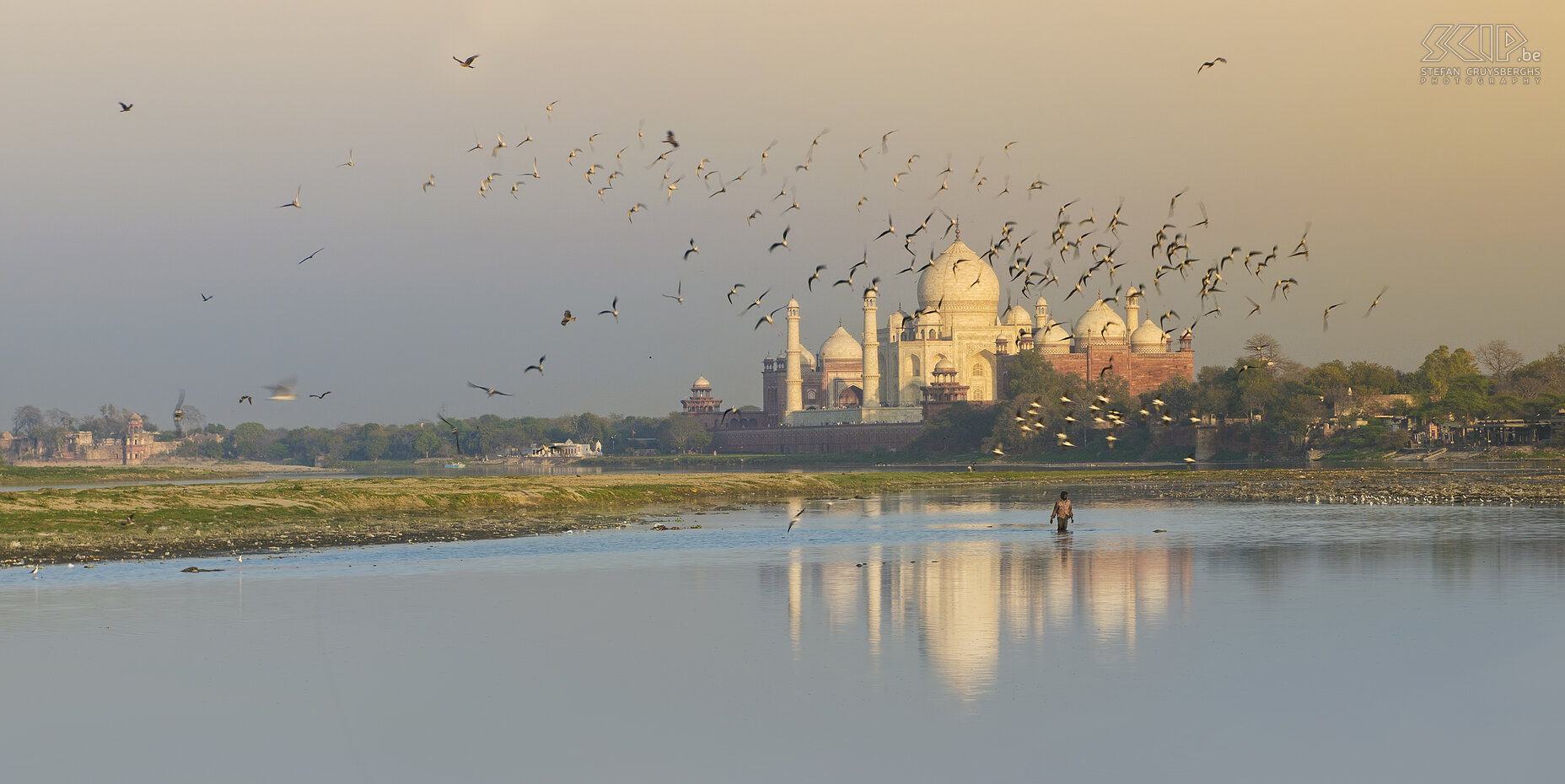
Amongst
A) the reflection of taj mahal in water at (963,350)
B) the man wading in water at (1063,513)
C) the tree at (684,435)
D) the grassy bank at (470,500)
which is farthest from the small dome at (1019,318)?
the man wading in water at (1063,513)

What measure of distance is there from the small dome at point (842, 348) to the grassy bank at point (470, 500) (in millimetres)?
77375

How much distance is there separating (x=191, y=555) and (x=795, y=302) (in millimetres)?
117642

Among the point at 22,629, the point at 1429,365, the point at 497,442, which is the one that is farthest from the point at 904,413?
the point at 22,629

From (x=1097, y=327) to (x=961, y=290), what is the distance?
39.5ft

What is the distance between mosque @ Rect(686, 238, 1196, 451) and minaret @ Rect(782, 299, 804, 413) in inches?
3.2

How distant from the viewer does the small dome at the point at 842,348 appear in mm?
148000

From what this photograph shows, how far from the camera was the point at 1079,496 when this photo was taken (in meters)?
50.9

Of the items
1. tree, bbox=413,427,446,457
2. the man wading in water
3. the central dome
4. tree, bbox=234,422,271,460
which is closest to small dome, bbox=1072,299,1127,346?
the central dome

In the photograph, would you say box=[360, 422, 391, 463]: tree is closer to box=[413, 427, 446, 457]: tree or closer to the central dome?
box=[413, 427, 446, 457]: tree

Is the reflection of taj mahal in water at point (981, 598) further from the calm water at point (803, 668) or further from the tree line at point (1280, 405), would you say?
the tree line at point (1280, 405)

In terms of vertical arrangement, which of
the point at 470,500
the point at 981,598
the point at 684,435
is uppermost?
the point at 684,435

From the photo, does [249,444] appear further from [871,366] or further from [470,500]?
[470,500]

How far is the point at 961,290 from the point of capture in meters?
129

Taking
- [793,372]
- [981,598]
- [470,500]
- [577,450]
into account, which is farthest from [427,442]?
[981,598]
